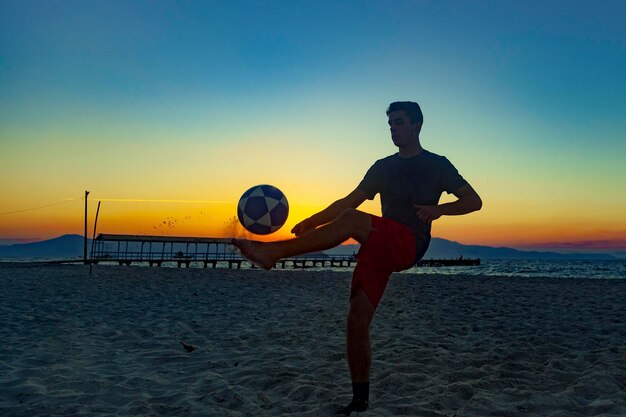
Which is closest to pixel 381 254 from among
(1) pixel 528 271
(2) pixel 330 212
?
(2) pixel 330 212

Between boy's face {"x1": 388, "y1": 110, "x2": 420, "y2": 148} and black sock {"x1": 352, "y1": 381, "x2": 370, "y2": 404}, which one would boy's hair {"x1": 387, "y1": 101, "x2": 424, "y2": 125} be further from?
black sock {"x1": 352, "y1": 381, "x2": 370, "y2": 404}

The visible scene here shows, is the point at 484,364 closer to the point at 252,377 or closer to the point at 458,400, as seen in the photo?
the point at 458,400

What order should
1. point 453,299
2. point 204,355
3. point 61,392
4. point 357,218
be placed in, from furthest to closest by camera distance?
point 453,299
point 204,355
point 61,392
point 357,218

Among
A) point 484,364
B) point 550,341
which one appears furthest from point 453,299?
point 484,364

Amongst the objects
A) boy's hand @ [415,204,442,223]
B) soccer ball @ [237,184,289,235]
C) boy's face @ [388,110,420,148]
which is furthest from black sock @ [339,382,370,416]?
soccer ball @ [237,184,289,235]

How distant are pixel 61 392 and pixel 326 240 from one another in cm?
295

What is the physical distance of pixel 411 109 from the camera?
136 inches

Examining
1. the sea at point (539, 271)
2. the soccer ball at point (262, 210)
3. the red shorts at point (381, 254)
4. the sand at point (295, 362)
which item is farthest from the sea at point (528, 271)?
the red shorts at point (381, 254)

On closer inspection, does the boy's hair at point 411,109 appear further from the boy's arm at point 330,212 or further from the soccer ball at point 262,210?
the soccer ball at point 262,210

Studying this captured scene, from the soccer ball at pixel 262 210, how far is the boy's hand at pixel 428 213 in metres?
2.55

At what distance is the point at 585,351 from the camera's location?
5.51 metres

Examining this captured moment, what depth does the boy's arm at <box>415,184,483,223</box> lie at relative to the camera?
3098 millimetres

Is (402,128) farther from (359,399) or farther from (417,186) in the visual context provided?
(359,399)

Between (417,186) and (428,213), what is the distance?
33cm
